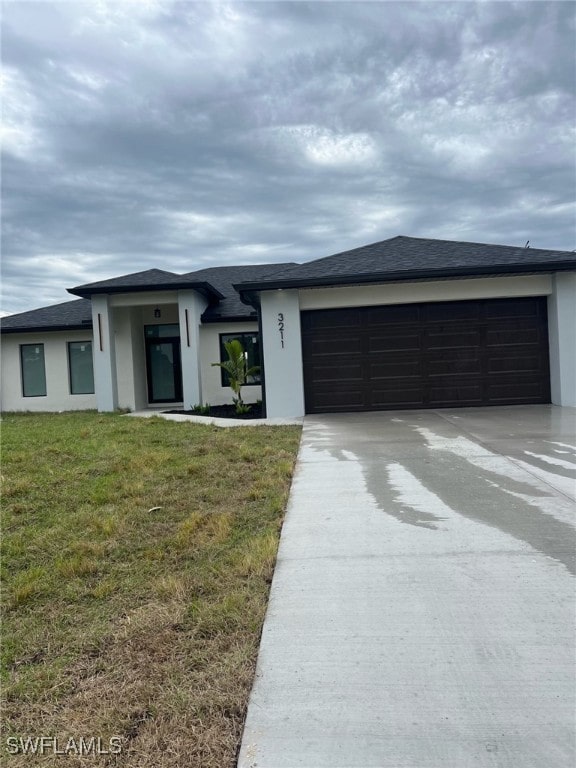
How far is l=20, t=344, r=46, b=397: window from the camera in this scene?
16.1 m

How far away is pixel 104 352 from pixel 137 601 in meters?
11.7

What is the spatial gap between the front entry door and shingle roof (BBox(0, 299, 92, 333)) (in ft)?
6.92

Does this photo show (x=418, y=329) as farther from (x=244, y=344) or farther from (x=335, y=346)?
(x=244, y=344)

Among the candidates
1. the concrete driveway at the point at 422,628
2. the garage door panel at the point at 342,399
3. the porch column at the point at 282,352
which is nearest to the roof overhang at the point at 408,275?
the porch column at the point at 282,352

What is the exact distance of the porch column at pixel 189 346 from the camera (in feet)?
44.9

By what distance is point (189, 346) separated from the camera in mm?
13695

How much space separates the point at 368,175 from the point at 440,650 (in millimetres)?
15791

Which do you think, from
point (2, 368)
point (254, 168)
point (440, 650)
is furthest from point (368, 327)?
point (2, 368)

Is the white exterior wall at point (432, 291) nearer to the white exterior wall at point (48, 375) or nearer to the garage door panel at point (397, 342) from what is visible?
the garage door panel at point (397, 342)

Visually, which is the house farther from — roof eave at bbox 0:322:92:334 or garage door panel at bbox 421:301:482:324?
roof eave at bbox 0:322:92:334

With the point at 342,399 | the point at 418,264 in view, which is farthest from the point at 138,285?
the point at 418,264

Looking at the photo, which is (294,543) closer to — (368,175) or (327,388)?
(327,388)

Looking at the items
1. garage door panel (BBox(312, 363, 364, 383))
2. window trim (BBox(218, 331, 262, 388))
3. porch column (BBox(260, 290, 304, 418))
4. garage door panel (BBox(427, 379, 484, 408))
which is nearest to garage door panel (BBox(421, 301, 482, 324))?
garage door panel (BBox(427, 379, 484, 408))

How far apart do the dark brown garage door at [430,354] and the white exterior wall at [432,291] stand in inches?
7.6
